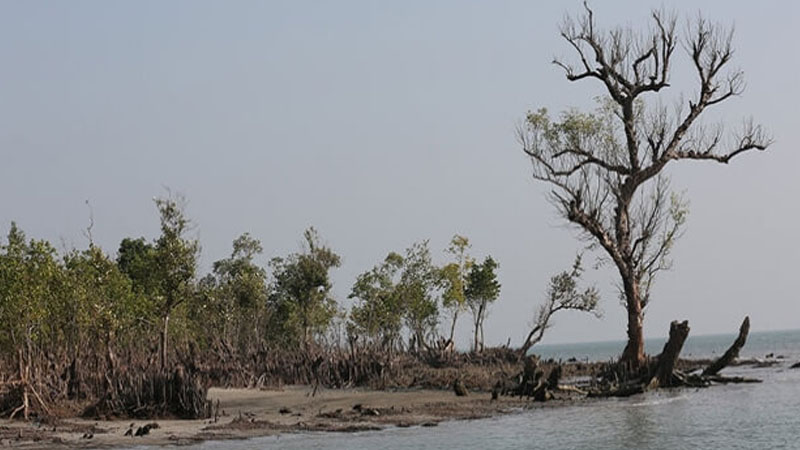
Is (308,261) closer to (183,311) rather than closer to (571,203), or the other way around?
(183,311)

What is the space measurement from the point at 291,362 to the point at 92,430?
59.0 feet

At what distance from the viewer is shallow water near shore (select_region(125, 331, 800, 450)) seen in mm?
23734

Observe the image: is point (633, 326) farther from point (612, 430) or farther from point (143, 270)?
point (143, 270)

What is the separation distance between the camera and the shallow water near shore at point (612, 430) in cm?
2373

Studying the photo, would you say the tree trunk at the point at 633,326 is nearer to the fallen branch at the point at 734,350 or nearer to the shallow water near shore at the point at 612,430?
the shallow water near shore at the point at 612,430

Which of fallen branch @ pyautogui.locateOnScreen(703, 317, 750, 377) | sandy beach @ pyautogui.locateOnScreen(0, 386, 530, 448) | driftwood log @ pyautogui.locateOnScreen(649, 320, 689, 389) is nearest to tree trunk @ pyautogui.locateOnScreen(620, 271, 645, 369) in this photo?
driftwood log @ pyautogui.locateOnScreen(649, 320, 689, 389)

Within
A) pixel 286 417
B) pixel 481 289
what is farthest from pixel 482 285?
pixel 286 417

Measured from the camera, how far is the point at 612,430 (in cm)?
2602

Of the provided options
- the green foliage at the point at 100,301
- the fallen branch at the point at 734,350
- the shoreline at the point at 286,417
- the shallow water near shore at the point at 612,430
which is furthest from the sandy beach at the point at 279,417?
the fallen branch at the point at 734,350

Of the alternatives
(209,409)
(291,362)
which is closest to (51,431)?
(209,409)

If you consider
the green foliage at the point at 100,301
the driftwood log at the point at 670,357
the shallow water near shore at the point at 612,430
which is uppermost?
the green foliage at the point at 100,301

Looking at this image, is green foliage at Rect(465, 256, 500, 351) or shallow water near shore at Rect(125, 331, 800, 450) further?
green foliage at Rect(465, 256, 500, 351)

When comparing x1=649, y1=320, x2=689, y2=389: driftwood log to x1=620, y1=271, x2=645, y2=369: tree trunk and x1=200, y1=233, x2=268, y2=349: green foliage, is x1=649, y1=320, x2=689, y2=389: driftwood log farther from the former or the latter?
x1=200, y1=233, x2=268, y2=349: green foliage

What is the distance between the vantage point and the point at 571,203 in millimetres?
35562
